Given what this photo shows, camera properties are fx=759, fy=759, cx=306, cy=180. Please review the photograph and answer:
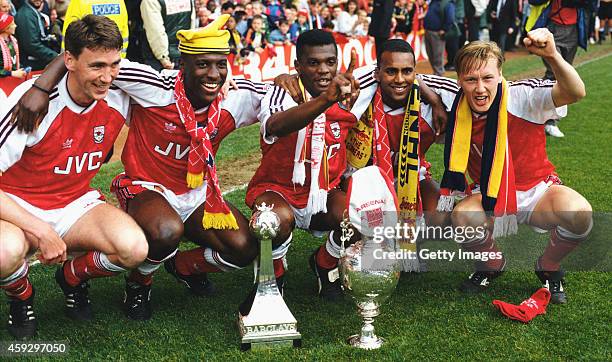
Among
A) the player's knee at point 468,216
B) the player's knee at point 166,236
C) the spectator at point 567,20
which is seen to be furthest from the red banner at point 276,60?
the player's knee at point 166,236

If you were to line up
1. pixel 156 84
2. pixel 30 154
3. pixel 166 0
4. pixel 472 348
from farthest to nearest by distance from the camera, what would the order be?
1. pixel 166 0
2. pixel 156 84
3. pixel 30 154
4. pixel 472 348

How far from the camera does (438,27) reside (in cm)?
1509

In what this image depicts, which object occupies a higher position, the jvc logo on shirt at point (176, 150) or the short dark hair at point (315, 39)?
the short dark hair at point (315, 39)

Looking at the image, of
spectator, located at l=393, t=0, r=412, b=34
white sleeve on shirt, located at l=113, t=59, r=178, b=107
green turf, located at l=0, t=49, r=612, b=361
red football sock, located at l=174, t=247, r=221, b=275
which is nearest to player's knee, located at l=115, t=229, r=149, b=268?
green turf, located at l=0, t=49, r=612, b=361

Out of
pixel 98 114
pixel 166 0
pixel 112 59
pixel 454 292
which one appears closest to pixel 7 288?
pixel 98 114

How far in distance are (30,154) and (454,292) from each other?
2.59 m

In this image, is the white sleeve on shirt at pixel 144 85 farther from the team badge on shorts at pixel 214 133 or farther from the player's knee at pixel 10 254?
the player's knee at pixel 10 254

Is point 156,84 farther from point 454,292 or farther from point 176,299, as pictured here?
point 454,292

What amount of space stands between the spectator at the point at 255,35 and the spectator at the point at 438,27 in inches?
132

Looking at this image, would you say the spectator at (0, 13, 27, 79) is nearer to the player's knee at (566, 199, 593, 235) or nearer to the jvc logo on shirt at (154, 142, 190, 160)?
the jvc logo on shirt at (154, 142, 190, 160)

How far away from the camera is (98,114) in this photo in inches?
167

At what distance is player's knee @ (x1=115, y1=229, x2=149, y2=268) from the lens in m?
4.00

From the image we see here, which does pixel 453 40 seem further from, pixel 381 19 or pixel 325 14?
pixel 325 14

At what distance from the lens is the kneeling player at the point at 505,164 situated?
441 centimetres
